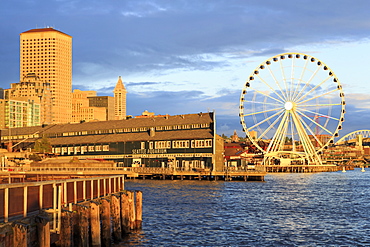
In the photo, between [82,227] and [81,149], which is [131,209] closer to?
[82,227]

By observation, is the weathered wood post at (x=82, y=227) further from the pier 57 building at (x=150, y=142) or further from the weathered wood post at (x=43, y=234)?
the pier 57 building at (x=150, y=142)

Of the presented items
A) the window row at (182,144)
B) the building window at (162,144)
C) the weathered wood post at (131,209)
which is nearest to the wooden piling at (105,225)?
the weathered wood post at (131,209)

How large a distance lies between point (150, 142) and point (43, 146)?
26508 mm

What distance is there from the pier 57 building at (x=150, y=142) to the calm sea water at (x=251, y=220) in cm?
3611

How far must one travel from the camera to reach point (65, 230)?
76.0 ft

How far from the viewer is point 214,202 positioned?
188 feet

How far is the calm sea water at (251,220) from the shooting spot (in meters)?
34.8

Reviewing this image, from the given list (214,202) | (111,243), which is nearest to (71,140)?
(214,202)

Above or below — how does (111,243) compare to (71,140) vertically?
below

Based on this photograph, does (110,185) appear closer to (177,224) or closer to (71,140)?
(177,224)

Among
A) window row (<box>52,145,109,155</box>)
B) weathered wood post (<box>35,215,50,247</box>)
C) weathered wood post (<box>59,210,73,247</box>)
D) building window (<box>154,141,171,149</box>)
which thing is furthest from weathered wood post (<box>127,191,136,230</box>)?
window row (<box>52,145,109,155</box>)

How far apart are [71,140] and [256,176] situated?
48.2m

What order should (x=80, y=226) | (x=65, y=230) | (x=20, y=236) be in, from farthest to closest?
(x=80, y=226)
(x=65, y=230)
(x=20, y=236)

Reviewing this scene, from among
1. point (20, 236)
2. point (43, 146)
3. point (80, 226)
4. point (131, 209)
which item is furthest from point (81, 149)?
point (20, 236)
